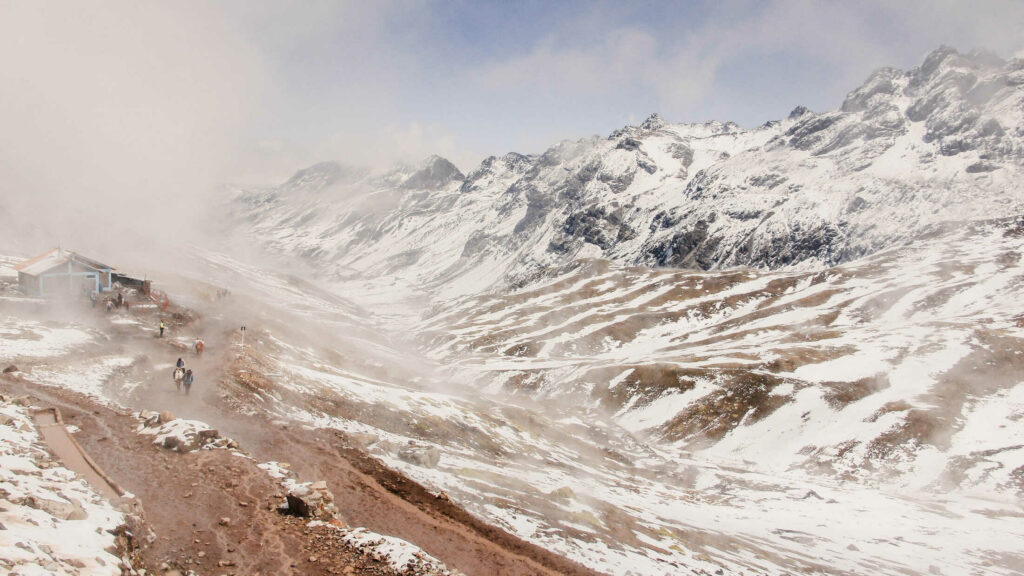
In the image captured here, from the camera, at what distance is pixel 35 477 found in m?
16.1

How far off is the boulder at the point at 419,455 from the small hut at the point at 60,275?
5678 cm

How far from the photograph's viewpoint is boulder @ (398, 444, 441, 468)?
113 feet

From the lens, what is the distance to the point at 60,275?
A: 216ft

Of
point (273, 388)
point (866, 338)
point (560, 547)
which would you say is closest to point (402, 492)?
point (560, 547)

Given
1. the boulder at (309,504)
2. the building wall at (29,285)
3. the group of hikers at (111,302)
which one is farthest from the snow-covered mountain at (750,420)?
the building wall at (29,285)

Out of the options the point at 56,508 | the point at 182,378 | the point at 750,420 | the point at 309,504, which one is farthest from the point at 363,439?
the point at 750,420

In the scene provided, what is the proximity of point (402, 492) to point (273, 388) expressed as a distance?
2003cm

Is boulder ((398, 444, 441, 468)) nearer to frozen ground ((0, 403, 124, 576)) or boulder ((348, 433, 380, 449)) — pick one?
boulder ((348, 433, 380, 449))

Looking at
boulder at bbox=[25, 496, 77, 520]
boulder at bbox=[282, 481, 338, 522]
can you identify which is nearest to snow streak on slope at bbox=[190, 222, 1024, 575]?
boulder at bbox=[282, 481, 338, 522]

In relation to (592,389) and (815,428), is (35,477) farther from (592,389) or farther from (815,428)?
(592,389)

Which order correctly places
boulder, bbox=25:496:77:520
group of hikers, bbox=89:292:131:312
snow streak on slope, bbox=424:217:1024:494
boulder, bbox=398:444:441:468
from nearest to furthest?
1. boulder, bbox=25:496:77:520
2. boulder, bbox=398:444:441:468
3. group of hikers, bbox=89:292:131:312
4. snow streak on slope, bbox=424:217:1024:494

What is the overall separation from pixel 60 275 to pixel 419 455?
195 ft

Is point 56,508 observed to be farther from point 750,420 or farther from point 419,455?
point 750,420

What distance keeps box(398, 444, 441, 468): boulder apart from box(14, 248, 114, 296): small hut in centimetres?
5678
